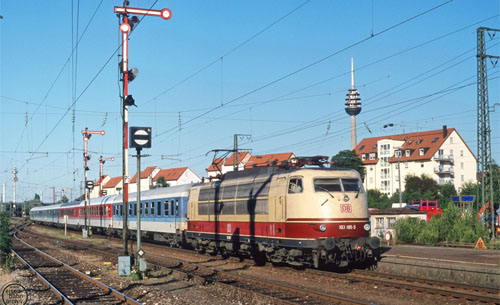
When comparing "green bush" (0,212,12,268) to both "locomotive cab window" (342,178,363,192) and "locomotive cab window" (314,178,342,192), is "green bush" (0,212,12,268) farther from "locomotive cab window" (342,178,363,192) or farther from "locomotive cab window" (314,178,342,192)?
"locomotive cab window" (342,178,363,192)

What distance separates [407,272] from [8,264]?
50.3 ft

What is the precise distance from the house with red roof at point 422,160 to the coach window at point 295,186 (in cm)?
8466

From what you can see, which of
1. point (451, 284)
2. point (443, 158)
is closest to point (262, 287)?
point (451, 284)

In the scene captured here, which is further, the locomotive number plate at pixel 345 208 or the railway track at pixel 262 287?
the locomotive number plate at pixel 345 208

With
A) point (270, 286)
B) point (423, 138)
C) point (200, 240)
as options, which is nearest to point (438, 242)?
point (200, 240)

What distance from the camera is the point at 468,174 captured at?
10894cm

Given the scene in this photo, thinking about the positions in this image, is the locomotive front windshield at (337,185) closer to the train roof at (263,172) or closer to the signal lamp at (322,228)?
the train roof at (263,172)

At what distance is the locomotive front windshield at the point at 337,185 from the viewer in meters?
19.2

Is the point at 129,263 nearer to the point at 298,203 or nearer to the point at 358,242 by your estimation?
the point at 298,203

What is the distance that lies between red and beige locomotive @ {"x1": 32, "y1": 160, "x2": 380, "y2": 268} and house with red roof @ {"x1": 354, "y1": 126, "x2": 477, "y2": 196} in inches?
3203

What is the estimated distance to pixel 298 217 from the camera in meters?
19.0

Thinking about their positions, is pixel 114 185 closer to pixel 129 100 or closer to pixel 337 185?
pixel 129 100

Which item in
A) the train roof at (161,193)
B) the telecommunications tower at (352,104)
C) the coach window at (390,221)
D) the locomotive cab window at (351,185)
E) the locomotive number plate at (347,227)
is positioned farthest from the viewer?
the telecommunications tower at (352,104)

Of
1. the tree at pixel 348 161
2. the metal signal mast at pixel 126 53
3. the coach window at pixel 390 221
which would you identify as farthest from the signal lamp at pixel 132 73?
the tree at pixel 348 161
